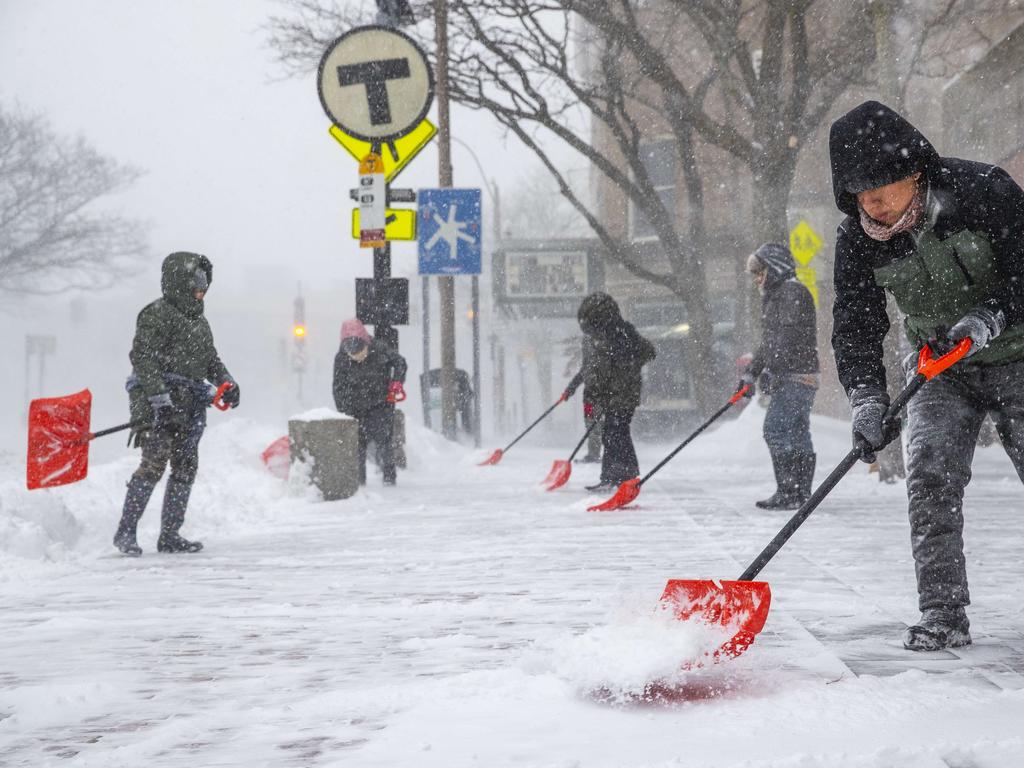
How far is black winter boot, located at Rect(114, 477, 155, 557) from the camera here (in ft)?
21.2

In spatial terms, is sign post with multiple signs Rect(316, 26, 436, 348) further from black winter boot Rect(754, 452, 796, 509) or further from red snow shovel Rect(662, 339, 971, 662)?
red snow shovel Rect(662, 339, 971, 662)

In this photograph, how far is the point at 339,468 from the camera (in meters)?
9.53

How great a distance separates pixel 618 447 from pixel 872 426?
624 cm

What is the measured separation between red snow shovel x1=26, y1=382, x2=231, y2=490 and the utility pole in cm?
958

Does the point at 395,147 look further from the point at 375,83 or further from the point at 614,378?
the point at 614,378

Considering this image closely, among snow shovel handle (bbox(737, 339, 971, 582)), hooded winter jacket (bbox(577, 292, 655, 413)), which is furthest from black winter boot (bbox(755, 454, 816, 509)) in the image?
snow shovel handle (bbox(737, 339, 971, 582))

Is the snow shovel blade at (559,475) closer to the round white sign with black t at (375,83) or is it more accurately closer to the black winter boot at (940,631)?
the round white sign with black t at (375,83)

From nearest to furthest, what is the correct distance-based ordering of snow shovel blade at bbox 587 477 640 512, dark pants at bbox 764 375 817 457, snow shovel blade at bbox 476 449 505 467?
dark pants at bbox 764 375 817 457 → snow shovel blade at bbox 587 477 640 512 → snow shovel blade at bbox 476 449 505 467

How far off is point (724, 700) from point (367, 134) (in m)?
8.08

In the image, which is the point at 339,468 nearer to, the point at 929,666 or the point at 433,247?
the point at 433,247

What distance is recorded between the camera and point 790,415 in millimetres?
8086

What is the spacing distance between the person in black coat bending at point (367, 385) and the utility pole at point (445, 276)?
4936 mm

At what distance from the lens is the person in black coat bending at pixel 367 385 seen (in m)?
10.9

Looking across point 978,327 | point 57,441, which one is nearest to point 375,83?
point 57,441
